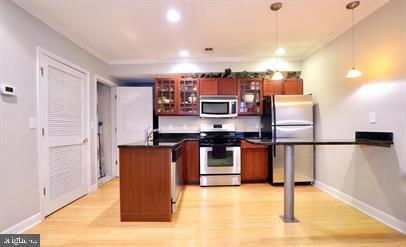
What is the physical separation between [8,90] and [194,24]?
2238 mm

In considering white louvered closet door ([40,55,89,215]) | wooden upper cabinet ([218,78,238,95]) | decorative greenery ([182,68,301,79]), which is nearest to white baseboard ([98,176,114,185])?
white louvered closet door ([40,55,89,215])

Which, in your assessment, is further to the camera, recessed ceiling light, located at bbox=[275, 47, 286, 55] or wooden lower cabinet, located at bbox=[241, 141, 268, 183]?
wooden lower cabinet, located at bbox=[241, 141, 268, 183]

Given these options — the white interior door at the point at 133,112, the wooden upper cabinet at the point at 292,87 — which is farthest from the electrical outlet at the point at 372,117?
the white interior door at the point at 133,112

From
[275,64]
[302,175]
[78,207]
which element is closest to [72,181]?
[78,207]

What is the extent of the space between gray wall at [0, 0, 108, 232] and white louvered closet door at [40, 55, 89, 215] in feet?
0.57

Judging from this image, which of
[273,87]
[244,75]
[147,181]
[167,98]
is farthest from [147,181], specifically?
[273,87]

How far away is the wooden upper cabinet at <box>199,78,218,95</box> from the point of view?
4461mm

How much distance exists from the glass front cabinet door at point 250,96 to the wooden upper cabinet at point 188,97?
2.96 ft

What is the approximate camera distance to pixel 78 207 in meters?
3.09

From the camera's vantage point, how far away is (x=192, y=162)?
424 centimetres

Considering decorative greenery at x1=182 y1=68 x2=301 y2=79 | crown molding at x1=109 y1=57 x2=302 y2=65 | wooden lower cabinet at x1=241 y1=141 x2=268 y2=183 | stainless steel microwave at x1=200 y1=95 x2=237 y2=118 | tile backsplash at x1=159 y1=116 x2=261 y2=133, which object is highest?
crown molding at x1=109 y1=57 x2=302 y2=65

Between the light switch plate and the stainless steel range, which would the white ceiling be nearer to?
the light switch plate

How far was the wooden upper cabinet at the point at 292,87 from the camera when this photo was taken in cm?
441

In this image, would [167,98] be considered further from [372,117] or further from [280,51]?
[372,117]
